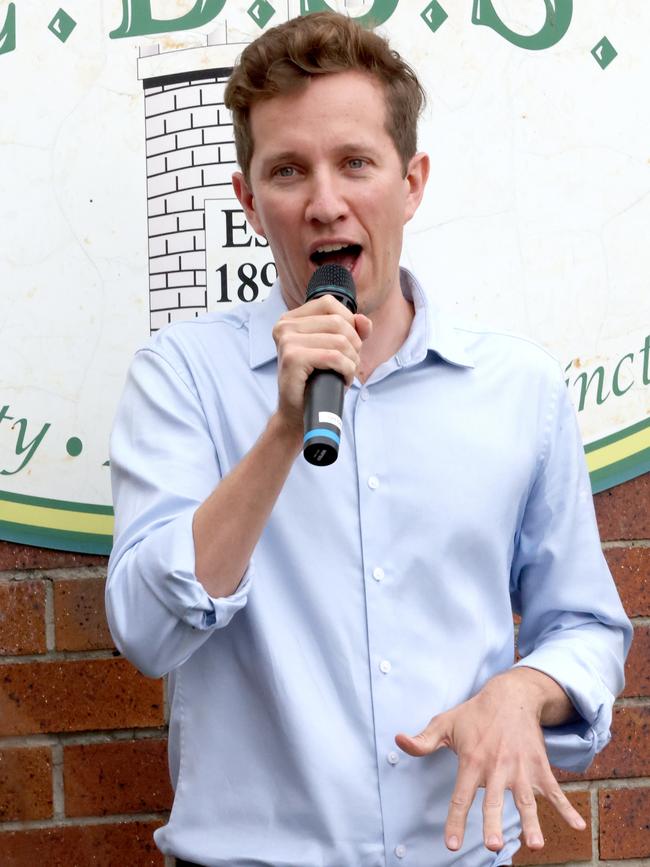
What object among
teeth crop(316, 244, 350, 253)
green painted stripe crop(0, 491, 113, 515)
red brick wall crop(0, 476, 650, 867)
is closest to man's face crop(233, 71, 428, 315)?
teeth crop(316, 244, 350, 253)

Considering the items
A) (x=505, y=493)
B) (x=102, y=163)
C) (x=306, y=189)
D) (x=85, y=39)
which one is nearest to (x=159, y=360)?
(x=306, y=189)

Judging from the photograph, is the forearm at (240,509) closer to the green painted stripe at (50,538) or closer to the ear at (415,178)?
the ear at (415,178)

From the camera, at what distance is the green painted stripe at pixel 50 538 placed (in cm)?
168

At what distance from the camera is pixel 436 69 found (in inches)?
67.6

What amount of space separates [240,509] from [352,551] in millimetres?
190

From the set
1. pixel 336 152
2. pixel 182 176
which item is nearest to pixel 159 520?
pixel 336 152

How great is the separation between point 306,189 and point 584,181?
0.62m

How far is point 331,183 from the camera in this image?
1260 mm

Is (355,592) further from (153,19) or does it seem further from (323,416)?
(153,19)

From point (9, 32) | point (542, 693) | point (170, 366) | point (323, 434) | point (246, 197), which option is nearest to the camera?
point (323, 434)

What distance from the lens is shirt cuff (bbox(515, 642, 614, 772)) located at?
3.99 feet

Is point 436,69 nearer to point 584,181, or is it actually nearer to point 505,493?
point 584,181

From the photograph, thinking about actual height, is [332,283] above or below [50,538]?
above

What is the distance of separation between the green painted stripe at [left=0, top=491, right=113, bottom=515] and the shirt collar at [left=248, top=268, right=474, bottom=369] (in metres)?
0.43
